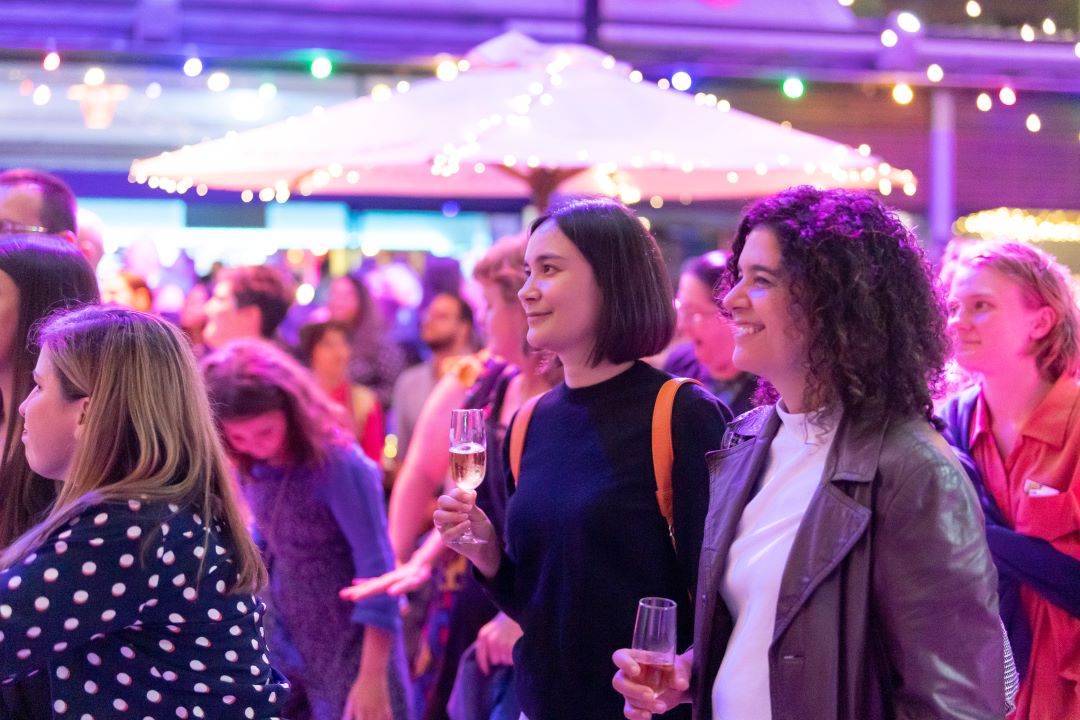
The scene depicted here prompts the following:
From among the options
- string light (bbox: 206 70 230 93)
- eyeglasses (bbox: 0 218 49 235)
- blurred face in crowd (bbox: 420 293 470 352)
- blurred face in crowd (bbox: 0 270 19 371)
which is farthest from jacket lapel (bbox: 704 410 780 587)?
string light (bbox: 206 70 230 93)

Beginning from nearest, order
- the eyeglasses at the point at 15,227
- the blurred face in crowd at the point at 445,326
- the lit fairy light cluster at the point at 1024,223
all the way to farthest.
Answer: the eyeglasses at the point at 15,227
the blurred face in crowd at the point at 445,326
the lit fairy light cluster at the point at 1024,223

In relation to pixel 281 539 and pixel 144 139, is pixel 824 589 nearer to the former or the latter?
pixel 281 539

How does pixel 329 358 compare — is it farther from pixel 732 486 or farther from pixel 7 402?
pixel 732 486

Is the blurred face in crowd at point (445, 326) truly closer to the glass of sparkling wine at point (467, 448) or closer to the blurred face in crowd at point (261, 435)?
the blurred face in crowd at point (261, 435)

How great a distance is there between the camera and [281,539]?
3689 mm

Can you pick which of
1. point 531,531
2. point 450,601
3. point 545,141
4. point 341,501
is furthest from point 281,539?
point 545,141

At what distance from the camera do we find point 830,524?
1987mm

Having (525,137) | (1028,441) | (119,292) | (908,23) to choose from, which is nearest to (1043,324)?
(1028,441)

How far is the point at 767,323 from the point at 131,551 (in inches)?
46.6

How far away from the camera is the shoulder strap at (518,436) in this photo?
288 centimetres

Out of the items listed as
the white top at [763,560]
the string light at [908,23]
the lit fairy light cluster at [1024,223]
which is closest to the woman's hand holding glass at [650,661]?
the white top at [763,560]

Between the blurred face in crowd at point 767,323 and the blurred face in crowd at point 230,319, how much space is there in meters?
4.03

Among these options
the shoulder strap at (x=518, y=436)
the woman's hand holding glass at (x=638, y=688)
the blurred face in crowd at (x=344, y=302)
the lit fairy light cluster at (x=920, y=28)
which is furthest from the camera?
the lit fairy light cluster at (x=920, y=28)

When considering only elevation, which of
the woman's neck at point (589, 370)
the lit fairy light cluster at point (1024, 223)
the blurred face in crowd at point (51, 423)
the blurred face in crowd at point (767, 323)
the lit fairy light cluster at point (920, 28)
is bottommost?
the blurred face in crowd at point (51, 423)
